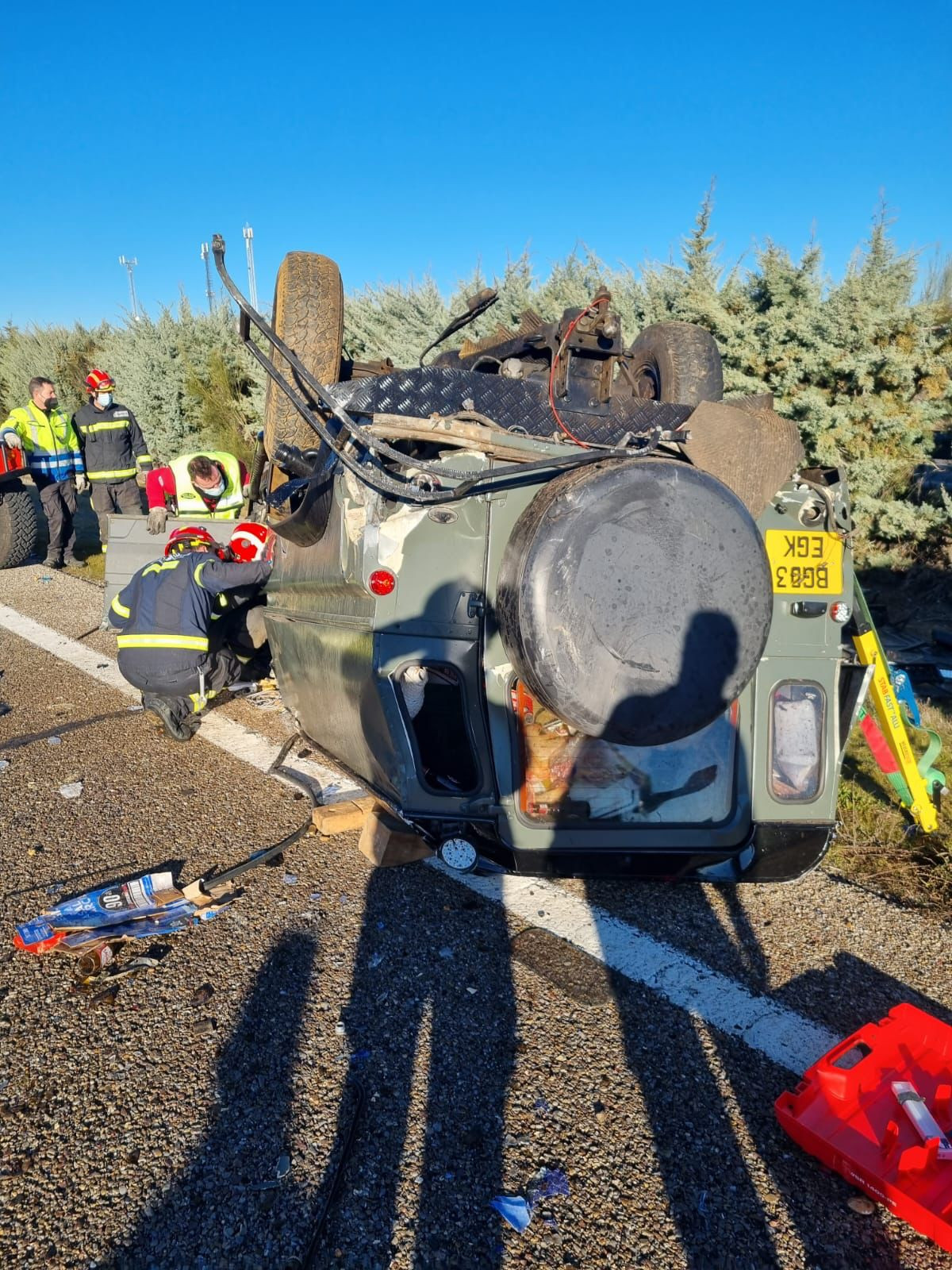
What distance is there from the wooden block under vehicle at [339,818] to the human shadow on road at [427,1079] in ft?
1.51

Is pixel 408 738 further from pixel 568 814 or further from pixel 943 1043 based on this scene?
pixel 943 1043

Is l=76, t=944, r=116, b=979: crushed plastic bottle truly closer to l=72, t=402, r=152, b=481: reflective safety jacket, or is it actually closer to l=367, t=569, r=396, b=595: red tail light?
l=367, t=569, r=396, b=595: red tail light

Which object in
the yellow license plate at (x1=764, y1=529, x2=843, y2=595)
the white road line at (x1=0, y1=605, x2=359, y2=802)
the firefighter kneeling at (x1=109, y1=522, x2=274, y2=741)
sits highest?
the yellow license plate at (x1=764, y1=529, x2=843, y2=595)

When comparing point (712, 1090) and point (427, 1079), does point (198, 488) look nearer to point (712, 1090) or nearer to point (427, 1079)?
point (427, 1079)

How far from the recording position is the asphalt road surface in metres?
1.75

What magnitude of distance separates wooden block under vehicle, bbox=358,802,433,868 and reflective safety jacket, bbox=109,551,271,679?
5.81ft

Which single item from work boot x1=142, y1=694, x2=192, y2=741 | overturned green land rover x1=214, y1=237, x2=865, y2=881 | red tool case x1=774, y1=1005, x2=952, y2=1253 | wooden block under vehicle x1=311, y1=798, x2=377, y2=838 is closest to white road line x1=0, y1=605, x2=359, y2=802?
work boot x1=142, y1=694, x2=192, y2=741

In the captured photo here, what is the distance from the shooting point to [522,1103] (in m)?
2.09

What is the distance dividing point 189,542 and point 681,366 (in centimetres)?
310

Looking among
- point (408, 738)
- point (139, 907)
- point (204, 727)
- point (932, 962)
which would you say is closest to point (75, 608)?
point (204, 727)

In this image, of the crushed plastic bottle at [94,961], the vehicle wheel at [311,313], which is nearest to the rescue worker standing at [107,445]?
the vehicle wheel at [311,313]

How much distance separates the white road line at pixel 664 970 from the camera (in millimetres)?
2297

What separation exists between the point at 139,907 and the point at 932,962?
8.76ft

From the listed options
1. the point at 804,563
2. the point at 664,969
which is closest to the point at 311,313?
the point at 804,563
